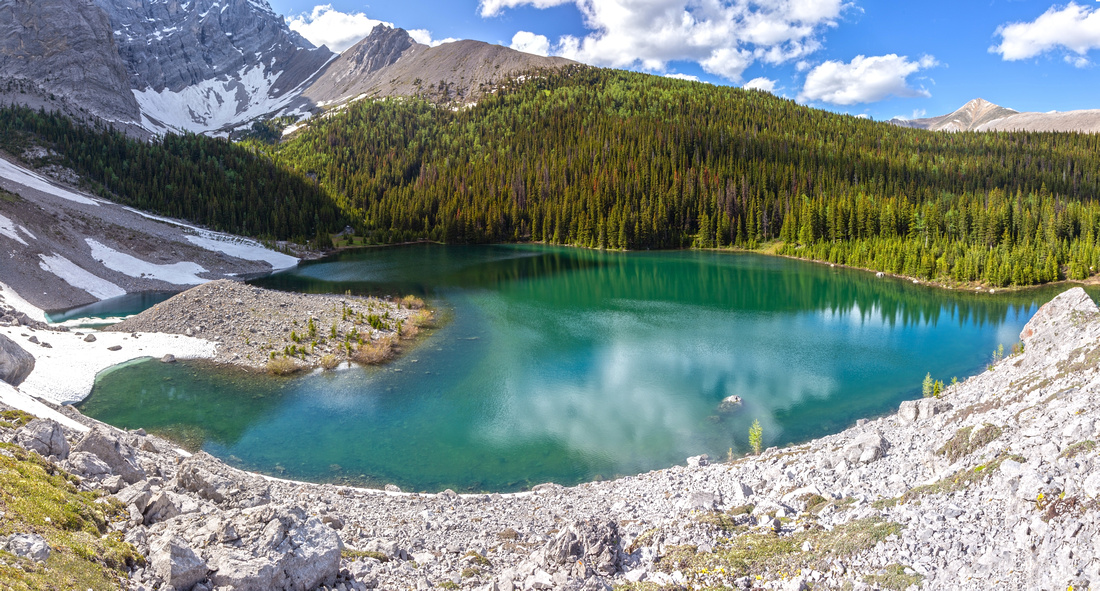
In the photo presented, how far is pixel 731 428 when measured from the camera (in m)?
20.0

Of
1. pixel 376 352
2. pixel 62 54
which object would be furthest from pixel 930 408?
pixel 62 54

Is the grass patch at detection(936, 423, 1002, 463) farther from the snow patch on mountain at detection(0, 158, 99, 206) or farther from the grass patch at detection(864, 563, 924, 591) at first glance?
the snow patch on mountain at detection(0, 158, 99, 206)

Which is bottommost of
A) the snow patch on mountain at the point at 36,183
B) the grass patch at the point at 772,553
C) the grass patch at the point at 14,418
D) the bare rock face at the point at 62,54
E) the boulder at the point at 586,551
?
the boulder at the point at 586,551

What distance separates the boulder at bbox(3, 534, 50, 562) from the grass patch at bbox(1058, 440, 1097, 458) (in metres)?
13.3

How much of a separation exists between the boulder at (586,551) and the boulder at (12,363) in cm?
2175

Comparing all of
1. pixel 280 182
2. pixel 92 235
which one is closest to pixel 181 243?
pixel 92 235

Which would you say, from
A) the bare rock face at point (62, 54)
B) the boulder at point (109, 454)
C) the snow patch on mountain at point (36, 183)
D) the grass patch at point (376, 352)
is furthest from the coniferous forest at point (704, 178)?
the boulder at point (109, 454)

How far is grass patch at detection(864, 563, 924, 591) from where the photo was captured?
7070 mm

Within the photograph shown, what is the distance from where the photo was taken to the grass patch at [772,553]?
26.2 feet

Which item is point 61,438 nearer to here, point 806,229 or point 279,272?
point 279,272

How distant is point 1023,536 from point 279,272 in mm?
73015

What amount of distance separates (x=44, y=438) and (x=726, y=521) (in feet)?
44.2

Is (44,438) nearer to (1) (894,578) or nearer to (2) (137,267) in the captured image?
(1) (894,578)

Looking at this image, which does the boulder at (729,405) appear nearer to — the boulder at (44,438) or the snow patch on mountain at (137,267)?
the boulder at (44,438)
